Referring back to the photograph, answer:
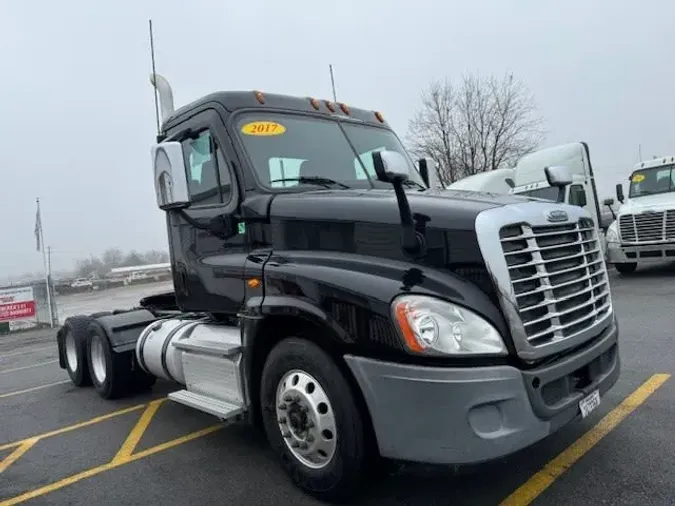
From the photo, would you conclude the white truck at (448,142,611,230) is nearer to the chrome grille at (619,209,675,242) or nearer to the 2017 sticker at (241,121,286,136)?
the chrome grille at (619,209,675,242)

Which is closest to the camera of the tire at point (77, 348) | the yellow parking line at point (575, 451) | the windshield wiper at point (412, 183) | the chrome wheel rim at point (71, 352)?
the yellow parking line at point (575, 451)

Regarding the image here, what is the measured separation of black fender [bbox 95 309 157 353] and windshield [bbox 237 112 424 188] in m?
2.93

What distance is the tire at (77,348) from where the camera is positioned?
274 inches

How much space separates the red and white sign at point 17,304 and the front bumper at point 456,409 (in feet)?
61.1

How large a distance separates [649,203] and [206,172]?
12.7 metres

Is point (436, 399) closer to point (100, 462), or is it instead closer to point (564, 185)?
point (564, 185)

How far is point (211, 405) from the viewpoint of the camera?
4.19 metres

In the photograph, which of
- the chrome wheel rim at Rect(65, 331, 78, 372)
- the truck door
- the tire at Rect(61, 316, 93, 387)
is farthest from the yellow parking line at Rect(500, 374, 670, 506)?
the chrome wheel rim at Rect(65, 331, 78, 372)

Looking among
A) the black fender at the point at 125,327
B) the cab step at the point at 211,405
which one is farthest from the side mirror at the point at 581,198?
the cab step at the point at 211,405

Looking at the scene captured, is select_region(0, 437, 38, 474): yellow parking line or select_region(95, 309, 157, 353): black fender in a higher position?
select_region(95, 309, 157, 353): black fender

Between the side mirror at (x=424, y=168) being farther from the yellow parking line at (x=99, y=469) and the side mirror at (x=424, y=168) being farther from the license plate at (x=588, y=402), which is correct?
the yellow parking line at (x=99, y=469)

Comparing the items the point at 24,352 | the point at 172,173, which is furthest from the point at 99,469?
the point at 24,352

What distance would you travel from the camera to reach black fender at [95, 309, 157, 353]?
6.12 metres

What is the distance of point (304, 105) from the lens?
15.3 feet
